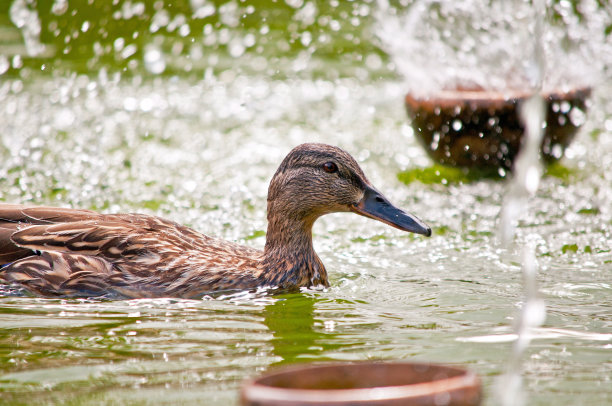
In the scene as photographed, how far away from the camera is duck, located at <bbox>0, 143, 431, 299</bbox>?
19.8 ft

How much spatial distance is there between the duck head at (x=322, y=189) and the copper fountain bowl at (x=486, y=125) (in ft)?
10.7

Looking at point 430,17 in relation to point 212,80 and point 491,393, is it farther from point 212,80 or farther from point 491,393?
point 491,393

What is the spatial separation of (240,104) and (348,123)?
161 cm

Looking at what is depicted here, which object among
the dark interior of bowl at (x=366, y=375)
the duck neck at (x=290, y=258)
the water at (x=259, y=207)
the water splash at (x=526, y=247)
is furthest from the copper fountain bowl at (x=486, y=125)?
the dark interior of bowl at (x=366, y=375)

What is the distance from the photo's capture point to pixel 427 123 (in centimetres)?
965

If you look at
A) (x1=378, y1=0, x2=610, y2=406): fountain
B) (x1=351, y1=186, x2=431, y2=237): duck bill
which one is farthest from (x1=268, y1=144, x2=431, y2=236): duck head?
(x1=378, y1=0, x2=610, y2=406): fountain

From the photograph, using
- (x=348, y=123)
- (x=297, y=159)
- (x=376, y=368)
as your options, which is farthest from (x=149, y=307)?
(x=348, y=123)

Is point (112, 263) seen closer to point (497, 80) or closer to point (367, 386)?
point (367, 386)

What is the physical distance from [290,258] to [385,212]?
74 centimetres

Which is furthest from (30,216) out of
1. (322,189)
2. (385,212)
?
(385,212)

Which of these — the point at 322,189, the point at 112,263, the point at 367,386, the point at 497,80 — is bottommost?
the point at 367,386

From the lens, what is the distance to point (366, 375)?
326 centimetres

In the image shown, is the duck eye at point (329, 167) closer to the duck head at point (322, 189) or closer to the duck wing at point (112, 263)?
the duck head at point (322, 189)

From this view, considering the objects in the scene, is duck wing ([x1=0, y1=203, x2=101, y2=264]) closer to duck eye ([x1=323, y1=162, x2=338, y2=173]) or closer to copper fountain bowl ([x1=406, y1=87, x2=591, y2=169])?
duck eye ([x1=323, y1=162, x2=338, y2=173])
